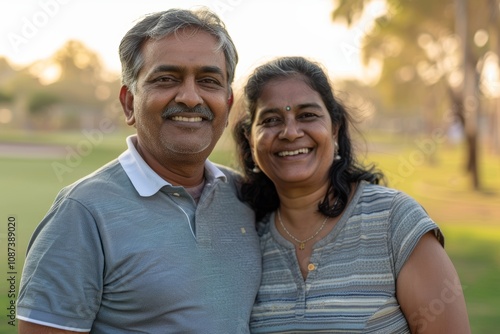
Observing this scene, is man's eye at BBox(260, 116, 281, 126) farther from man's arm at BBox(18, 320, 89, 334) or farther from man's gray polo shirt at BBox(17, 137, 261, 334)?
man's arm at BBox(18, 320, 89, 334)

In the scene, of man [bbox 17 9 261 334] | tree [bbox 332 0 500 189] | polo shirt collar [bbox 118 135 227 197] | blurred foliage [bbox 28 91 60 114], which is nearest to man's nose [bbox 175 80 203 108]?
man [bbox 17 9 261 334]

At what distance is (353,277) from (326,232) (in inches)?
11.1

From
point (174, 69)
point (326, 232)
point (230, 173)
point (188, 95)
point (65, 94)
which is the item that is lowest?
point (65, 94)

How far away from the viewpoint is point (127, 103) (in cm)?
293

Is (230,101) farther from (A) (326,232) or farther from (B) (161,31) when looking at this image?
(A) (326,232)

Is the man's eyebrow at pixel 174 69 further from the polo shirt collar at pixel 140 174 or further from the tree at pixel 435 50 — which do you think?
the tree at pixel 435 50

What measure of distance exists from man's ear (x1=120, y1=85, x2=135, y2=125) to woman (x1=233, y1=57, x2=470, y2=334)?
61 cm

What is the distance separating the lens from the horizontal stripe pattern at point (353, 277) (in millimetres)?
2633

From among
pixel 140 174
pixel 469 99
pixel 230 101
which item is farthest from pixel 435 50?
pixel 140 174

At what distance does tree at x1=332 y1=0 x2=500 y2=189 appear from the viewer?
15852 millimetres

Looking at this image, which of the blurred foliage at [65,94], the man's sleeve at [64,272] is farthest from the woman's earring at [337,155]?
the blurred foliage at [65,94]

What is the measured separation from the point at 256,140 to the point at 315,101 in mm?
353

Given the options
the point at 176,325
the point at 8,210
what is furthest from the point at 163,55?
the point at 8,210

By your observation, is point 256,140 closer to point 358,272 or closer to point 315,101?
point 315,101
